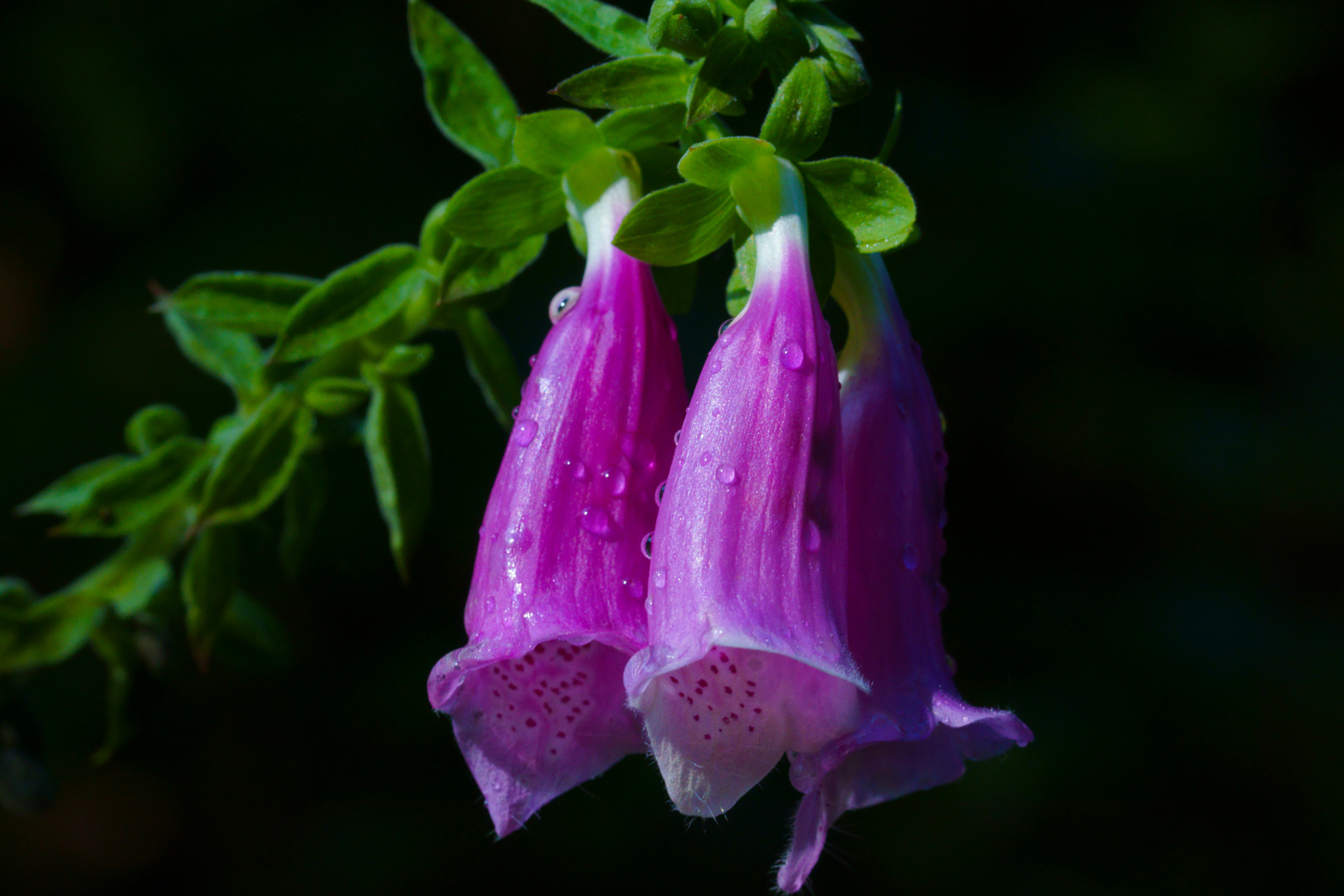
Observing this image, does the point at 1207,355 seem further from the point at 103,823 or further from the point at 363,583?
the point at 103,823

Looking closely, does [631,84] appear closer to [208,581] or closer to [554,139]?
[554,139]

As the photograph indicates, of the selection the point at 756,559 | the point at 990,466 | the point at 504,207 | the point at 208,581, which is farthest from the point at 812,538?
the point at 990,466

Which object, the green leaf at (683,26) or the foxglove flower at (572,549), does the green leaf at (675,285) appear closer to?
the foxglove flower at (572,549)

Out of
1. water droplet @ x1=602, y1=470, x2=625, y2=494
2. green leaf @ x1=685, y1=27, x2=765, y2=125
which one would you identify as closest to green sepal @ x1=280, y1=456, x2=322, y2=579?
water droplet @ x1=602, y1=470, x2=625, y2=494

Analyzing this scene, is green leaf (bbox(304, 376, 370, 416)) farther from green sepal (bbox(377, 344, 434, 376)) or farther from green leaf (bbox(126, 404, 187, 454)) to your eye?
green leaf (bbox(126, 404, 187, 454))

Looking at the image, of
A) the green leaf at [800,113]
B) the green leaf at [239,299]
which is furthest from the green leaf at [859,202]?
the green leaf at [239,299]

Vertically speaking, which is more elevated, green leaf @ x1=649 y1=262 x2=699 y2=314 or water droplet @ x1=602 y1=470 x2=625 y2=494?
green leaf @ x1=649 y1=262 x2=699 y2=314
